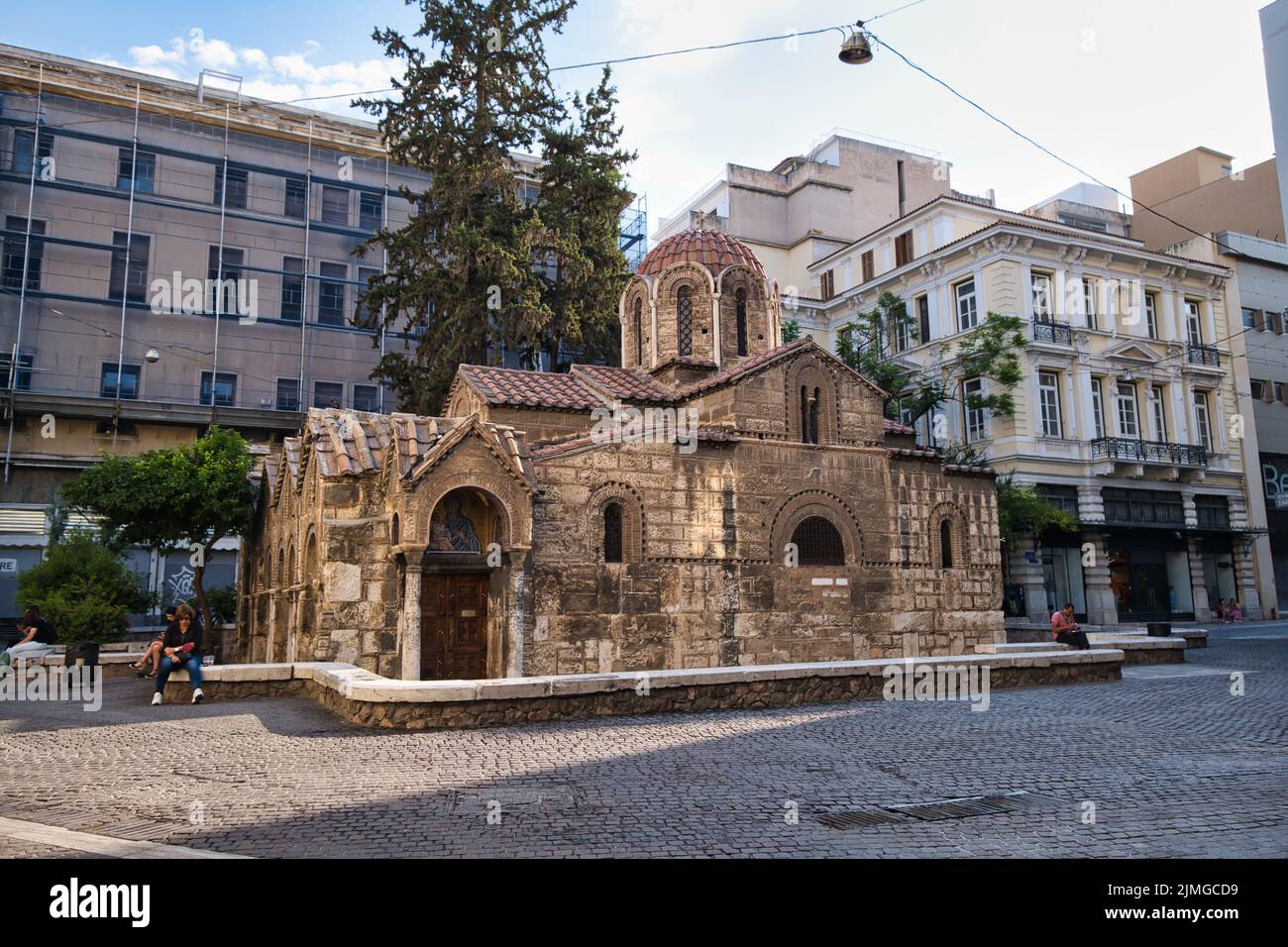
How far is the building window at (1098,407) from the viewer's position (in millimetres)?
33156

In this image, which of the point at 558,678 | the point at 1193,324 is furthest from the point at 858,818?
the point at 1193,324

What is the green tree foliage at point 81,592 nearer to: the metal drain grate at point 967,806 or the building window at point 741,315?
the building window at point 741,315

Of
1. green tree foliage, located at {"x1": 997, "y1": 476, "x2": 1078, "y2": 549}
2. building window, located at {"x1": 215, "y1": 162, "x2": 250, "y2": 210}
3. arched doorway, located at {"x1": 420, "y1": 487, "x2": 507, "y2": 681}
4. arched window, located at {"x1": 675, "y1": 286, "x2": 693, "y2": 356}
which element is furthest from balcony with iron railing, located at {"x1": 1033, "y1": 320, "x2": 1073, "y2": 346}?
building window, located at {"x1": 215, "y1": 162, "x2": 250, "y2": 210}

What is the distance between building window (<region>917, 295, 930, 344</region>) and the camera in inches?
1390

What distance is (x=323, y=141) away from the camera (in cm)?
3578

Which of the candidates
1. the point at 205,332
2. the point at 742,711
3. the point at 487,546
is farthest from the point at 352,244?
the point at 742,711

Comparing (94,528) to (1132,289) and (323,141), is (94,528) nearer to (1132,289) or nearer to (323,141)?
(323,141)

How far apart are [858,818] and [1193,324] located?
37.8 metres

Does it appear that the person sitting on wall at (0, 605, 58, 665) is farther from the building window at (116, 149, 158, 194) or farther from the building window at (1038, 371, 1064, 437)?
the building window at (1038, 371, 1064, 437)

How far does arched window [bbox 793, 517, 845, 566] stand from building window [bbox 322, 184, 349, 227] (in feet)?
84.5

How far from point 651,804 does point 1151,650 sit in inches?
647

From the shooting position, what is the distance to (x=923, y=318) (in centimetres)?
3562

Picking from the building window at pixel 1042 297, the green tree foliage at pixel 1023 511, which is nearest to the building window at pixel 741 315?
the green tree foliage at pixel 1023 511

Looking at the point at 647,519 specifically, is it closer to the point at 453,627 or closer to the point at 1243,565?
the point at 453,627
